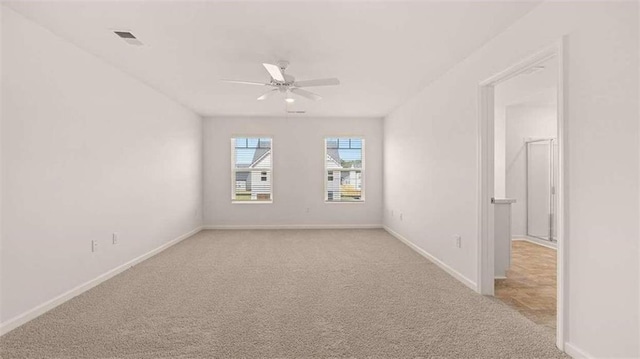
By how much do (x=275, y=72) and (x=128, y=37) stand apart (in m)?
1.33

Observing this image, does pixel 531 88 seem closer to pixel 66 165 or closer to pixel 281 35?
pixel 281 35

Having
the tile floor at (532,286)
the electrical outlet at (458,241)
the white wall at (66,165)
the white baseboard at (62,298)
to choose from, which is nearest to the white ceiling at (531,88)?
the electrical outlet at (458,241)

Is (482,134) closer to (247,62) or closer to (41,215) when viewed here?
(247,62)

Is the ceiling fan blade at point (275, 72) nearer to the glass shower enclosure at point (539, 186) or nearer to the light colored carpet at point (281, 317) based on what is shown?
the light colored carpet at point (281, 317)

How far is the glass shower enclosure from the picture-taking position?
6.06 m

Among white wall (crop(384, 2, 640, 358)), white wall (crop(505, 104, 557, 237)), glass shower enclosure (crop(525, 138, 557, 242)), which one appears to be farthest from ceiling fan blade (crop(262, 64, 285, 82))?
glass shower enclosure (crop(525, 138, 557, 242))

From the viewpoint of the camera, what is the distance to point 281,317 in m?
2.70

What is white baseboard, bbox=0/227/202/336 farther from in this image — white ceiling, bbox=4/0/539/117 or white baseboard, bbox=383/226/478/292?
white baseboard, bbox=383/226/478/292

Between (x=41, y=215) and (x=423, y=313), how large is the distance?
3.31 m

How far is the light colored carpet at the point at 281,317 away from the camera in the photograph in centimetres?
222

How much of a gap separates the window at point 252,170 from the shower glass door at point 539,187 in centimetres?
508

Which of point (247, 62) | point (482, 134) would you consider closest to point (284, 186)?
point (247, 62)

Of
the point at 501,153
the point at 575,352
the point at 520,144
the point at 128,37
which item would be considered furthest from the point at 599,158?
the point at 520,144

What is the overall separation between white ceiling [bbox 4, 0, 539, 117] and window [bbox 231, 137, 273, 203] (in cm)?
278
